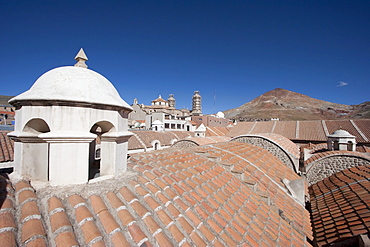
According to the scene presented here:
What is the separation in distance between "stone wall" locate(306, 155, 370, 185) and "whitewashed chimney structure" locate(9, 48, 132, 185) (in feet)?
37.3

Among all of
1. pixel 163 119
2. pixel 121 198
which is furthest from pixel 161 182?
→ pixel 163 119

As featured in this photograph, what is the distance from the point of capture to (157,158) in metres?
4.22

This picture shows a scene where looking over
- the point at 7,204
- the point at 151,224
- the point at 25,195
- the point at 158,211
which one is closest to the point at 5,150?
the point at 25,195

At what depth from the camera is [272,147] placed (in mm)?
9227

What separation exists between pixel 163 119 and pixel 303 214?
107 feet

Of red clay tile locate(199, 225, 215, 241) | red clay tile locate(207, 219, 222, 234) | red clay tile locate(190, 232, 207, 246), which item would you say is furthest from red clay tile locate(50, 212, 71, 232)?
red clay tile locate(207, 219, 222, 234)

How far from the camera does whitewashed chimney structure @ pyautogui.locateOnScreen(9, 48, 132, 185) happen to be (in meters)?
2.51

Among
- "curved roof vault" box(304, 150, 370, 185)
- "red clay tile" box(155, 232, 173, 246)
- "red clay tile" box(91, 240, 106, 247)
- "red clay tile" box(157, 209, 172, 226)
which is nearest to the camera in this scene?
"red clay tile" box(91, 240, 106, 247)

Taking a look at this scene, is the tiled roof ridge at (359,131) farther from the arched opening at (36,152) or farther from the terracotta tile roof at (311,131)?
the arched opening at (36,152)

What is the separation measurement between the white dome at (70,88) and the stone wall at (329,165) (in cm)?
1156

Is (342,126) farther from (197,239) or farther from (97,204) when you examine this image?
(97,204)

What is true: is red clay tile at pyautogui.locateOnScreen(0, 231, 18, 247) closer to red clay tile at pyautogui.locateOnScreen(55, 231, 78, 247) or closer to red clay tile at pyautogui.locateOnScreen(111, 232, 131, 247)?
red clay tile at pyautogui.locateOnScreen(55, 231, 78, 247)

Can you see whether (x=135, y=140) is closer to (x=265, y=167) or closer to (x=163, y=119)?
A: (x=163, y=119)

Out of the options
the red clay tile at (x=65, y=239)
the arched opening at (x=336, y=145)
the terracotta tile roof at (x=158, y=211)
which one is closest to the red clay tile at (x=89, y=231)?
the terracotta tile roof at (x=158, y=211)
